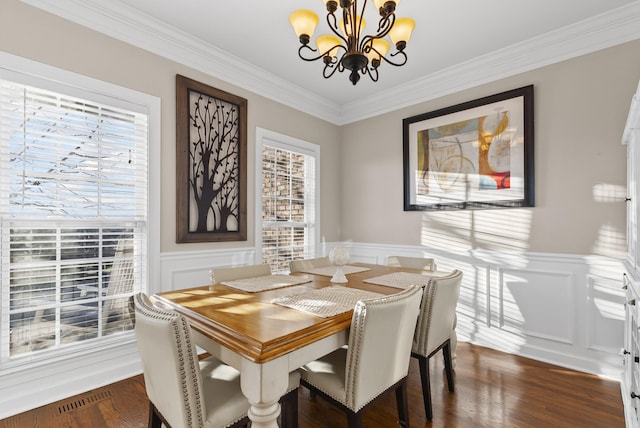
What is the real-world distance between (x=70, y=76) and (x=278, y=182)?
2.05 metres

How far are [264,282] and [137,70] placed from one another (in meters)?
2.00

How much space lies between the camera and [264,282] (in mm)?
2148

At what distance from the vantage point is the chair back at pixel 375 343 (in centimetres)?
135

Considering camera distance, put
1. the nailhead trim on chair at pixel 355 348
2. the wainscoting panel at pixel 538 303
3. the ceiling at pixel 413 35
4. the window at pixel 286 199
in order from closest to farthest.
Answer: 1. the nailhead trim on chair at pixel 355 348
2. the ceiling at pixel 413 35
3. the wainscoting panel at pixel 538 303
4. the window at pixel 286 199

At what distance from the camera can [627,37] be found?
2.46 metres

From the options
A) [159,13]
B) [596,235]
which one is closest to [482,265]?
[596,235]

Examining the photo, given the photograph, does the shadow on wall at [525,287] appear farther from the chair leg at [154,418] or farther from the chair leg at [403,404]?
the chair leg at [154,418]

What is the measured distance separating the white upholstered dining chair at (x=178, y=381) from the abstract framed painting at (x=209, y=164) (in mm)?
1569

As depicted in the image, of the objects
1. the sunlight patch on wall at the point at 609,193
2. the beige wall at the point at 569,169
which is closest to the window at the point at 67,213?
the beige wall at the point at 569,169

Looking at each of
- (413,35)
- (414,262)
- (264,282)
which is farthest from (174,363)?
(413,35)

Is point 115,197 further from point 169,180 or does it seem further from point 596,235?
point 596,235

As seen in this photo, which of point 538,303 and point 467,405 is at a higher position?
point 538,303

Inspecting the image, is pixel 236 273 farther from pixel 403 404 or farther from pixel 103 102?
pixel 103 102

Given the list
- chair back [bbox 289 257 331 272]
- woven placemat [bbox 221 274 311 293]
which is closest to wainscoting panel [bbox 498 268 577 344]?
chair back [bbox 289 257 331 272]
